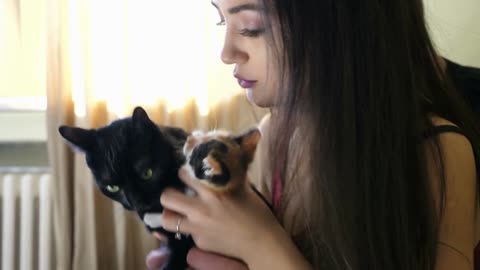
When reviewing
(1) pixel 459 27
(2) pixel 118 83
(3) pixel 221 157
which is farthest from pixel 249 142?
(1) pixel 459 27

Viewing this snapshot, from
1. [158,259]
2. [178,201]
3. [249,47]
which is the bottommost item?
[158,259]

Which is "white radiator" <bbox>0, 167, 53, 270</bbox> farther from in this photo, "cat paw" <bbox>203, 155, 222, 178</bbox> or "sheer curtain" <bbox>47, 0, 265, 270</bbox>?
"cat paw" <bbox>203, 155, 222, 178</bbox>

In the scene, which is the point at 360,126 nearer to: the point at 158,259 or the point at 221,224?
the point at 221,224

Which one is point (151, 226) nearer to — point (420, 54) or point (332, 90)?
point (332, 90)

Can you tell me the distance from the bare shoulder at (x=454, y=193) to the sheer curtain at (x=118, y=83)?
32.3 inches

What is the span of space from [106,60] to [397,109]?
985mm

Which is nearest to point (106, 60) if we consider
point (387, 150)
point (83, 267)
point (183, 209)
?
point (83, 267)

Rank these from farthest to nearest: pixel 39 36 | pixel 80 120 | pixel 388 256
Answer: pixel 39 36 < pixel 80 120 < pixel 388 256

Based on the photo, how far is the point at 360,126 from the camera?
0.68 m

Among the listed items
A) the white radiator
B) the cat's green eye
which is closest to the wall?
the cat's green eye

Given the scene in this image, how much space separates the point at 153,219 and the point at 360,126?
1.04 ft

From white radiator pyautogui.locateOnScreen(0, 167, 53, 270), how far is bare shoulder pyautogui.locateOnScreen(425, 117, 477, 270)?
3.84ft

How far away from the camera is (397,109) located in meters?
0.68

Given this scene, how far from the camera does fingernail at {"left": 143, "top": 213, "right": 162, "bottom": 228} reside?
0.71m
